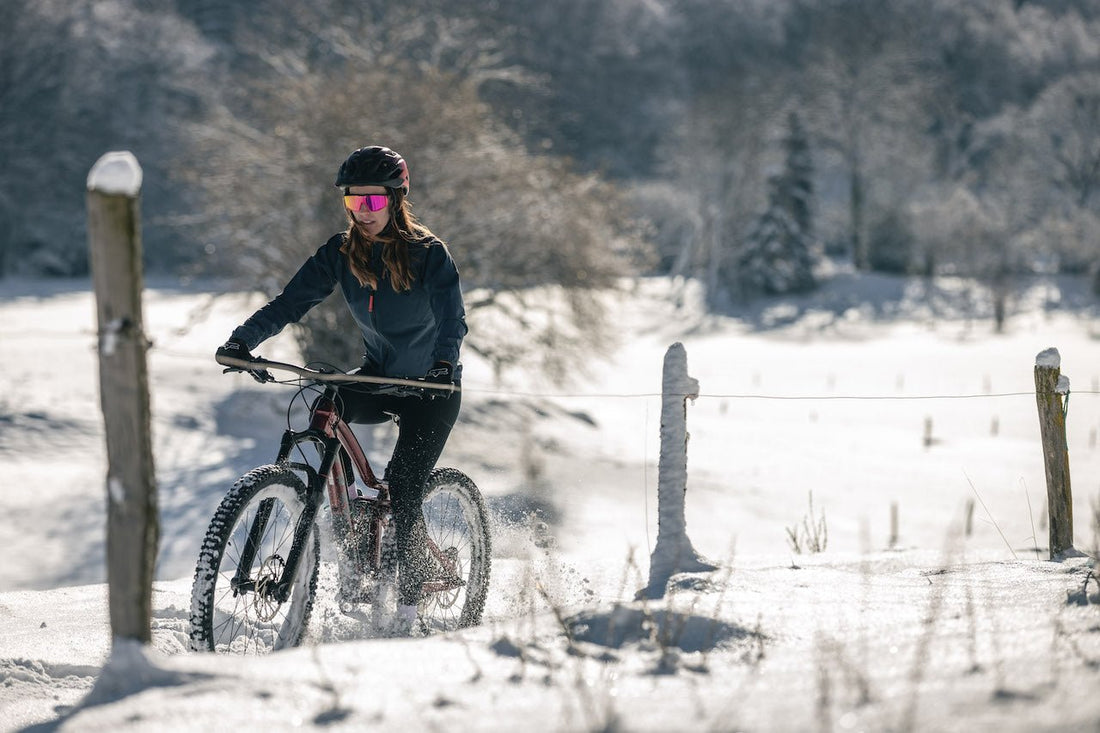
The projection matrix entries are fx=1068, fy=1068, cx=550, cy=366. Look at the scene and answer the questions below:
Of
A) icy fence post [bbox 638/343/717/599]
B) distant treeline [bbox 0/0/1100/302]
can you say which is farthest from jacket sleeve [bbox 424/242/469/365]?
distant treeline [bbox 0/0/1100/302]

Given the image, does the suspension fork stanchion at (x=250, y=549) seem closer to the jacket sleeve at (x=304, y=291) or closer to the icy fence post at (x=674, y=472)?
the jacket sleeve at (x=304, y=291)

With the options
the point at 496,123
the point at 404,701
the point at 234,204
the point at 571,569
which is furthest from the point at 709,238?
the point at 404,701

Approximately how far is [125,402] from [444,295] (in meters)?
1.51

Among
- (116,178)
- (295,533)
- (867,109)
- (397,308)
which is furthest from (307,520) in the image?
(867,109)

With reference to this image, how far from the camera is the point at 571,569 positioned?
621cm

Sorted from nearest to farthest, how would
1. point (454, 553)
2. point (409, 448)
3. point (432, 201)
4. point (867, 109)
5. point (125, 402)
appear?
point (125, 402)
point (409, 448)
point (454, 553)
point (432, 201)
point (867, 109)

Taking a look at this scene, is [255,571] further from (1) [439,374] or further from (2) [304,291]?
(2) [304,291]

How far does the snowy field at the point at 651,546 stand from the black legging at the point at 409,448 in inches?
19.6

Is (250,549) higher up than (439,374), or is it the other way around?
(439,374)

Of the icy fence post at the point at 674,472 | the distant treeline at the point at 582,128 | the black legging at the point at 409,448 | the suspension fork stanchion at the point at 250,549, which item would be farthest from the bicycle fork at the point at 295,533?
the distant treeline at the point at 582,128

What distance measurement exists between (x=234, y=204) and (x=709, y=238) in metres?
34.4

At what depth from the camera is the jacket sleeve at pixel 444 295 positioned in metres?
4.25

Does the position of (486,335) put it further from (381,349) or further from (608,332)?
(381,349)

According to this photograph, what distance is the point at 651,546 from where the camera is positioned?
42.9 ft
